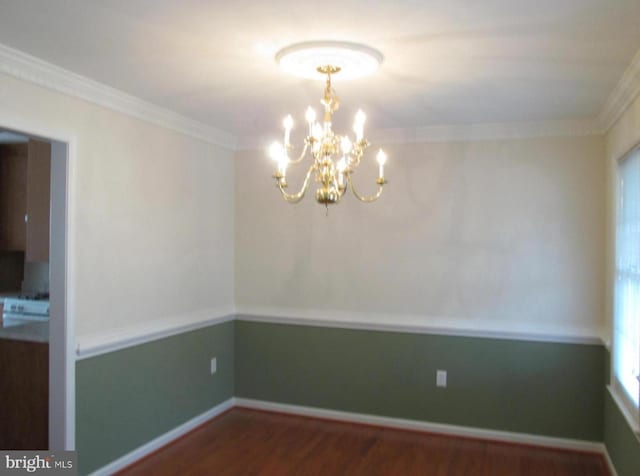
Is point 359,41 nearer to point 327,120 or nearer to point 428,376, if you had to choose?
point 327,120

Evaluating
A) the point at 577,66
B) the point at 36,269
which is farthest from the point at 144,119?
the point at 36,269

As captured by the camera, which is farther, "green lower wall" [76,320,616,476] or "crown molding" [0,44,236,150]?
"green lower wall" [76,320,616,476]

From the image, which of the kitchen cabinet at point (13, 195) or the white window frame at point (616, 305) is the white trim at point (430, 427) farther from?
the kitchen cabinet at point (13, 195)

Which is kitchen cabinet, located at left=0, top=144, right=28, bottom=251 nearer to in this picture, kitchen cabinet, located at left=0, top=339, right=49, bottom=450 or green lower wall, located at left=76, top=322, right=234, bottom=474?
kitchen cabinet, located at left=0, top=339, right=49, bottom=450

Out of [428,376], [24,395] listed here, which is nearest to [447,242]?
[428,376]

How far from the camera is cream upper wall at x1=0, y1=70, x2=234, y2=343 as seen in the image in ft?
9.98

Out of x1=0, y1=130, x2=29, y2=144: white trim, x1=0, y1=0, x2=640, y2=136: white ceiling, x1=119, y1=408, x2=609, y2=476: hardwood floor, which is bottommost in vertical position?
x1=119, y1=408, x2=609, y2=476: hardwood floor

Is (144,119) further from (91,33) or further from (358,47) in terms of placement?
(358,47)

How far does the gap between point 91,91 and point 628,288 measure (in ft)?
11.0

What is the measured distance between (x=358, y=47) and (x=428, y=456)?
9.13ft

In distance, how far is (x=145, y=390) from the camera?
363cm

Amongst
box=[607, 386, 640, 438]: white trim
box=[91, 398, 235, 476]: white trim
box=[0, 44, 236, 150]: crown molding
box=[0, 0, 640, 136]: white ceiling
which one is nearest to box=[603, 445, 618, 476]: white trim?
box=[607, 386, 640, 438]: white trim

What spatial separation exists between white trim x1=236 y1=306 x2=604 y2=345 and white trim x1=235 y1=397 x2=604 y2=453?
71 cm

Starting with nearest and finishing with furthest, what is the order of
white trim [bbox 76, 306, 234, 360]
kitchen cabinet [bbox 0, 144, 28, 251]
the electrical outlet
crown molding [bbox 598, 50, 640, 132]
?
crown molding [bbox 598, 50, 640, 132], white trim [bbox 76, 306, 234, 360], the electrical outlet, kitchen cabinet [bbox 0, 144, 28, 251]
